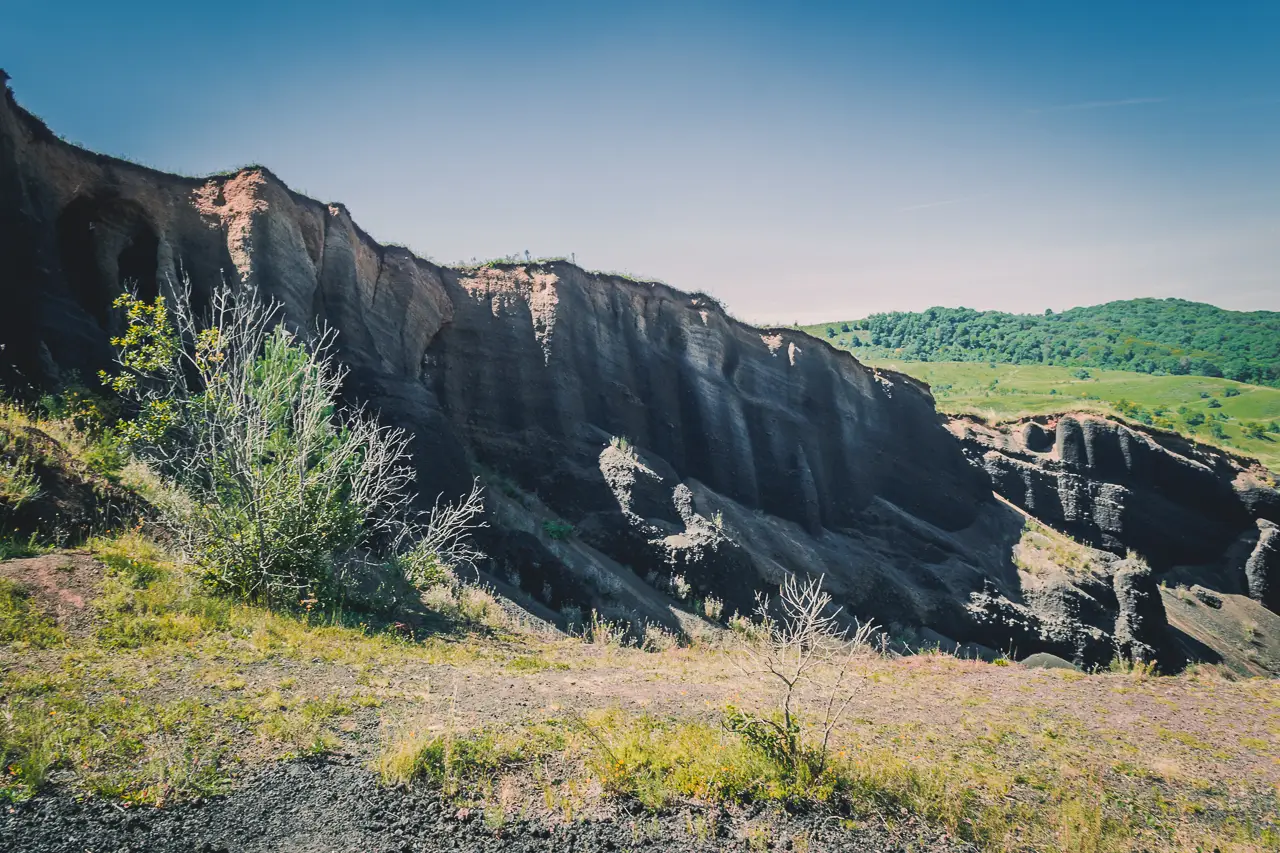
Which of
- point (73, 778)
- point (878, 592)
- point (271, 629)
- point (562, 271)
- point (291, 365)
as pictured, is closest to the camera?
point (73, 778)

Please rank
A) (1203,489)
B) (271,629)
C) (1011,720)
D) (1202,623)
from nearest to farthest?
(271,629) < (1011,720) < (1202,623) < (1203,489)

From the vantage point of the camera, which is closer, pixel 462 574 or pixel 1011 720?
pixel 1011 720

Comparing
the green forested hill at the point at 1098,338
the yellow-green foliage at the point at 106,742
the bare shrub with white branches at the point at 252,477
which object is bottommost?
the yellow-green foliage at the point at 106,742

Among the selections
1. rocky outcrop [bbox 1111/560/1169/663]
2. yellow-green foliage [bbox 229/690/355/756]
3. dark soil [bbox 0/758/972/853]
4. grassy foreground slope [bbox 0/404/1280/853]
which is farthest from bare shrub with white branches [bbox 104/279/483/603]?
rocky outcrop [bbox 1111/560/1169/663]

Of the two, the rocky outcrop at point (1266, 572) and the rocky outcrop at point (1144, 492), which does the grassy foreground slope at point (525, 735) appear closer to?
the rocky outcrop at point (1144, 492)

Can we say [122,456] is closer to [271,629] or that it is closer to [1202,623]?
[271,629]

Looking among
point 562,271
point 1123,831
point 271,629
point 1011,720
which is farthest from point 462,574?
point 562,271

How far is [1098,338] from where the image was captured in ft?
495

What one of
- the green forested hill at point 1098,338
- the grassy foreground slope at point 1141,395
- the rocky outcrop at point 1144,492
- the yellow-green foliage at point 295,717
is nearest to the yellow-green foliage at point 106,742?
the yellow-green foliage at point 295,717

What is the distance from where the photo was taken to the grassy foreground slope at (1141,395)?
295ft

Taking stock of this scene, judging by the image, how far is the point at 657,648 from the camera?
48.4ft

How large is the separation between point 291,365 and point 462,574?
5764mm

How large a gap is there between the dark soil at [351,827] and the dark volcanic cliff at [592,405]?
A: 417 inches

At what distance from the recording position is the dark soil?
13.9ft
